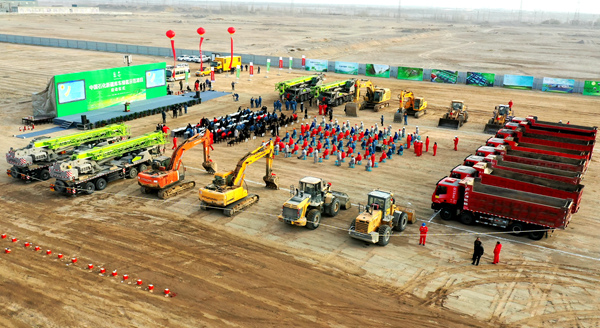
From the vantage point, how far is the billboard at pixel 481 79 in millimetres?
64250

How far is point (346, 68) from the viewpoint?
72.4 m

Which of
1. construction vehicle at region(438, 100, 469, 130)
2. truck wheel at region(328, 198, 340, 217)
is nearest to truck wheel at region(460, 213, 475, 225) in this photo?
truck wheel at region(328, 198, 340, 217)

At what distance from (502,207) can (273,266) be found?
1118 cm

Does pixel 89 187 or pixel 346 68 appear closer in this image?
pixel 89 187

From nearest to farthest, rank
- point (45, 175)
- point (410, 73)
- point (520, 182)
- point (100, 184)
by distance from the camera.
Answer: point (520, 182) < point (100, 184) < point (45, 175) < point (410, 73)

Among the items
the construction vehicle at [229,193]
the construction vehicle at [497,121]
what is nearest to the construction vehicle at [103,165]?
the construction vehicle at [229,193]

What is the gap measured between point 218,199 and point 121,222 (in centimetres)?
474

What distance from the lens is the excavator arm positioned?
2553 cm

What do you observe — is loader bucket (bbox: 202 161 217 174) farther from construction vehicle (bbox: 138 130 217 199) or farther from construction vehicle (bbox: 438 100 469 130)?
construction vehicle (bbox: 438 100 469 130)

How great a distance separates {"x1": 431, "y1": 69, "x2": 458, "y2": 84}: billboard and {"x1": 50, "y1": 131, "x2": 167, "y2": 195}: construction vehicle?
45.2 metres

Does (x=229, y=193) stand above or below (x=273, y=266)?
above

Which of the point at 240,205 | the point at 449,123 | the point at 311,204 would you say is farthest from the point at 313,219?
the point at 449,123

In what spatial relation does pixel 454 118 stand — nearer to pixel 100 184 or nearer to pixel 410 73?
pixel 410 73

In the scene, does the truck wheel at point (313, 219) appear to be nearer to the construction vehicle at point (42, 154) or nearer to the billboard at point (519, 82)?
the construction vehicle at point (42, 154)
